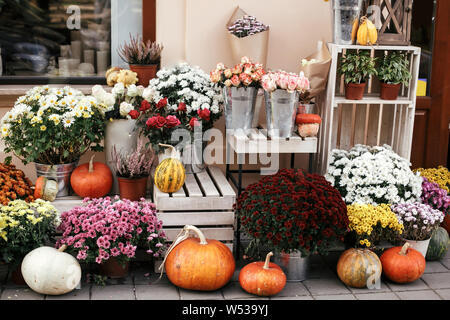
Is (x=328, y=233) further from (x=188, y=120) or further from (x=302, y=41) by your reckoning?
(x=302, y=41)

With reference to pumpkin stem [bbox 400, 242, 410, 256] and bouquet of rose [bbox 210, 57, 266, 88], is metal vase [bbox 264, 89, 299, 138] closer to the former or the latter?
bouquet of rose [bbox 210, 57, 266, 88]

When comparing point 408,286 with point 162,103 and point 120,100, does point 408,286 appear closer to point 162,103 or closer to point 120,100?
point 162,103

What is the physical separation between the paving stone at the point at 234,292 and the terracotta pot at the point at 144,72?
1822 mm

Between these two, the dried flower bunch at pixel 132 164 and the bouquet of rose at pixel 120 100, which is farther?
the bouquet of rose at pixel 120 100

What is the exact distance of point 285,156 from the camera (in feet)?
17.7

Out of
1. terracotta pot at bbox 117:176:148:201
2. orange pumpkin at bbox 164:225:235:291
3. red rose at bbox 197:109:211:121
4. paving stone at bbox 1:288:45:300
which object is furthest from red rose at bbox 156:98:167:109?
paving stone at bbox 1:288:45:300

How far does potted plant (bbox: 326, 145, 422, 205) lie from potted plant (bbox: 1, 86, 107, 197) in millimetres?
1822

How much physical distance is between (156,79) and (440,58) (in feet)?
8.23

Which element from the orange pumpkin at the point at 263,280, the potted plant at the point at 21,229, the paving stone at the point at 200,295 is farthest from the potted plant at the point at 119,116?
the orange pumpkin at the point at 263,280

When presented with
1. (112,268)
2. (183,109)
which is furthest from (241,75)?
(112,268)

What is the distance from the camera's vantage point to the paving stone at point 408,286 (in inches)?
167

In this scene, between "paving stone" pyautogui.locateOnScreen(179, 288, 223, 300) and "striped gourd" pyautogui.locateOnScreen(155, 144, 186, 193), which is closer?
"paving stone" pyautogui.locateOnScreen(179, 288, 223, 300)

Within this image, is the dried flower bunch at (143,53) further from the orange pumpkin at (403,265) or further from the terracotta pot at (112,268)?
the orange pumpkin at (403,265)

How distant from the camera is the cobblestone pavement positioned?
13.1ft
